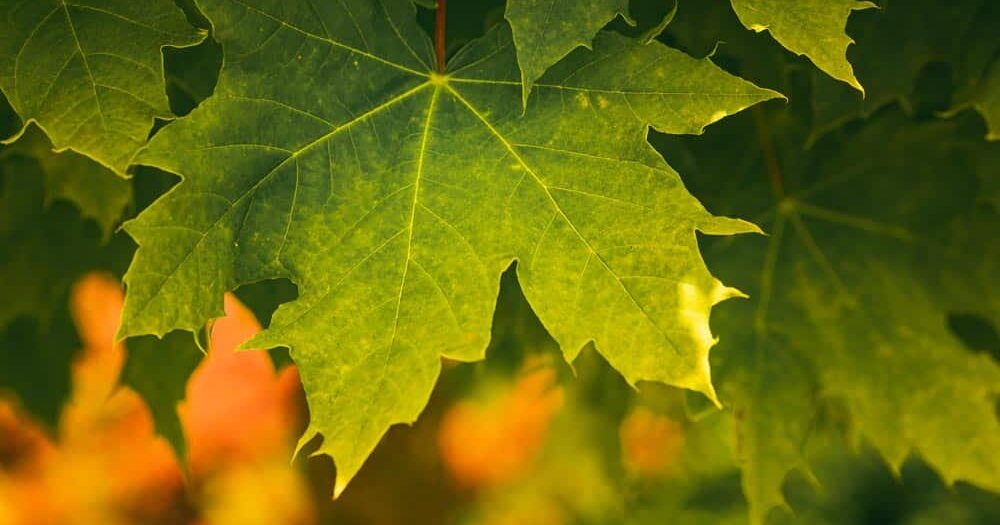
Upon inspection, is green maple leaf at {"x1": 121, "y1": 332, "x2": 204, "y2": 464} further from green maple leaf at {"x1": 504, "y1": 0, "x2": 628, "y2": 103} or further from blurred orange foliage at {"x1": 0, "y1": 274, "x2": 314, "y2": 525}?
blurred orange foliage at {"x1": 0, "y1": 274, "x2": 314, "y2": 525}

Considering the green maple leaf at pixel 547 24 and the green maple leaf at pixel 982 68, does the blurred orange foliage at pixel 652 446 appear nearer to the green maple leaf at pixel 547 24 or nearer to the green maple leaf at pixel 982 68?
the green maple leaf at pixel 982 68

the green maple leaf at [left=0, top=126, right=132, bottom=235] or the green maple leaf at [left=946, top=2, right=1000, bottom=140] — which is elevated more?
the green maple leaf at [left=946, top=2, right=1000, bottom=140]

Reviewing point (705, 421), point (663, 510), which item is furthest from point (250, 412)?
point (705, 421)

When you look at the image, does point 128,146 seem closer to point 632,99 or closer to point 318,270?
point 318,270

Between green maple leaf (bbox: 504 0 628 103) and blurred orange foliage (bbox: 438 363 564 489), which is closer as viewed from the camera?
green maple leaf (bbox: 504 0 628 103)

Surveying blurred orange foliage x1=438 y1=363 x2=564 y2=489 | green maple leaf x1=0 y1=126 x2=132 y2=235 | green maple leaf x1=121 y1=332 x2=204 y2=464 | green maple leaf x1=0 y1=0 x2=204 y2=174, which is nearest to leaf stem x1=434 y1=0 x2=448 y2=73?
green maple leaf x1=0 y1=0 x2=204 y2=174

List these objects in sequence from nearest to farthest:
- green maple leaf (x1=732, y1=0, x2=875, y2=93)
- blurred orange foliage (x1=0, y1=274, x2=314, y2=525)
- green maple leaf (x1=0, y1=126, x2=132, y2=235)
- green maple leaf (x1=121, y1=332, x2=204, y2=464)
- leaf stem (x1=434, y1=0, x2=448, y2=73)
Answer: green maple leaf (x1=732, y1=0, x2=875, y2=93) → leaf stem (x1=434, y1=0, x2=448, y2=73) → green maple leaf (x1=0, y1=126, x2=132, y2=235) → green maple leaf (x1=121, y1=332, x2=204, y2=464) → blurred orange foliage (x1=0, y1=274, x2=314, y2=525)

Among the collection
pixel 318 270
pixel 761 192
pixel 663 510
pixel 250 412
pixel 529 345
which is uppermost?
pixel 318 270
